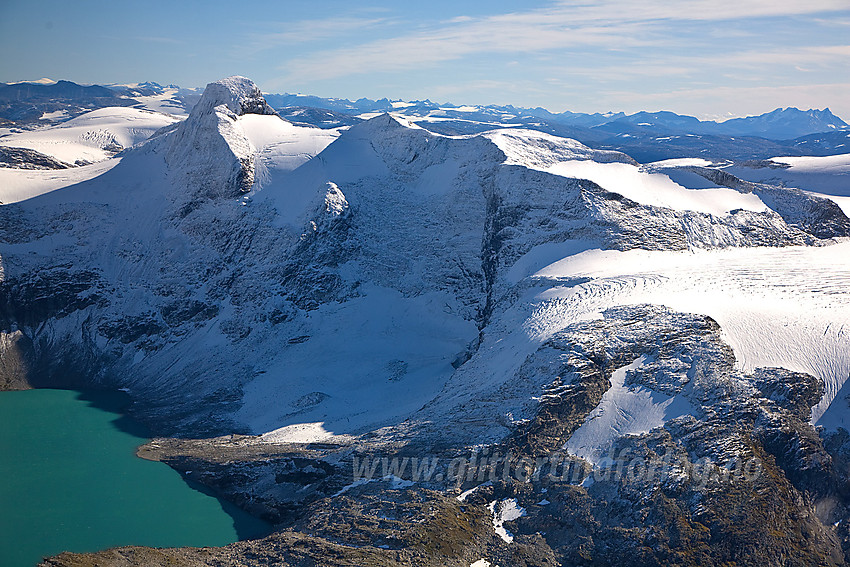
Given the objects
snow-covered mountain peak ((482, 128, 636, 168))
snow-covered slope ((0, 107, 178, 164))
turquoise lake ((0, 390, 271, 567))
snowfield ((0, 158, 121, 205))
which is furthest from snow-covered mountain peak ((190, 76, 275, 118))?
turquoise lake ((0, 390, 271, 567))

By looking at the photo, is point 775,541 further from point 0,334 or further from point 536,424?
point 0,334

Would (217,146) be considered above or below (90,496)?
above

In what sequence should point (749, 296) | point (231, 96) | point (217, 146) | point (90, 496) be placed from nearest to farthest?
point (90, 496) → point (749, 296) → point (217, 146) → point (231, 96)

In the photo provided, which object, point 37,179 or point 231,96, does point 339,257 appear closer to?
point 231,96

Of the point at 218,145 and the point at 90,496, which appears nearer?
the point at 90,496

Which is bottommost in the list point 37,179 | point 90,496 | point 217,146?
point 90,496

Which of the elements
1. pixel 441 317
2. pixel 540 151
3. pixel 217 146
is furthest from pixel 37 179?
pixel 540 151

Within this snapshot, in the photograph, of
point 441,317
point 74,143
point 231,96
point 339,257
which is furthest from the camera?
point 74,143
